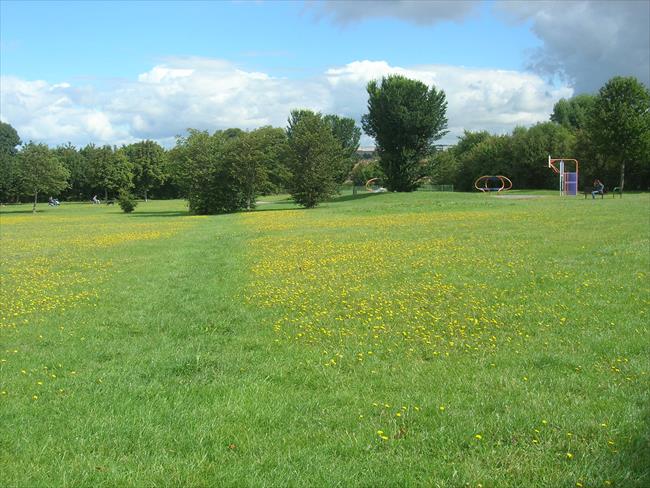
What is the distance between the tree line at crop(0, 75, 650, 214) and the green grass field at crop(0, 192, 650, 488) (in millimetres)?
37028

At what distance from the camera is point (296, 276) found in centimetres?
1380

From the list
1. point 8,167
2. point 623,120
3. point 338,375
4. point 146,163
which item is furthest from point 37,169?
point 338,375

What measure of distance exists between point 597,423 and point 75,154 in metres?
112

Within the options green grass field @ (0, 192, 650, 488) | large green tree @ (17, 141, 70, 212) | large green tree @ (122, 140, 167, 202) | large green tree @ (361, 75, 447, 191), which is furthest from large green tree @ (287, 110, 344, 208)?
large green tree @ (122, 140, 167, 202)

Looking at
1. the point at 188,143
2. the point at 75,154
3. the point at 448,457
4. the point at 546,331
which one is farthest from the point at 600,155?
the point at 75,154

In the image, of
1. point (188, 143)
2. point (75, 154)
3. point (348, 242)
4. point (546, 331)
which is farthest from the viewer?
point (75, 154)

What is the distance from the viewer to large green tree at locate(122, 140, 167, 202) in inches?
3999

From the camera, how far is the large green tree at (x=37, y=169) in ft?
200

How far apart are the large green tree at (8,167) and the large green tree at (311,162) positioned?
38.2 meters

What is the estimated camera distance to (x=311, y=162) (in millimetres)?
52562

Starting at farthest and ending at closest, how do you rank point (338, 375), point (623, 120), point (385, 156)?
point (385, 156)
point (623, 120)
point (338, 375)

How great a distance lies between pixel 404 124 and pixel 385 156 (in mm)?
4754

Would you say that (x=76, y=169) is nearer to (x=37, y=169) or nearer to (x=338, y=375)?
(x=37, y=169)

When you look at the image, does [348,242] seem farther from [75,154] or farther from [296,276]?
[75,154]
